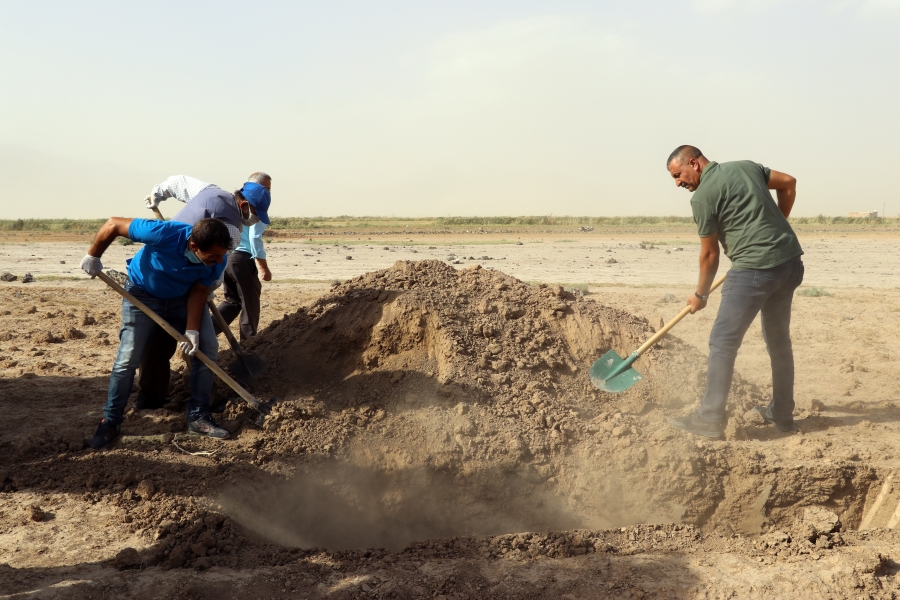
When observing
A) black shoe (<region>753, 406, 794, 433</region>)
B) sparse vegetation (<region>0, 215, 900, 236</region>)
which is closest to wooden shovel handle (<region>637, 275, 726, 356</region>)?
black shoe (<region>753, 406, 794, 433</region>)

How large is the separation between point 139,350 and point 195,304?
1.47 ft

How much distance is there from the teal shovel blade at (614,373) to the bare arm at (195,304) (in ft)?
9.05

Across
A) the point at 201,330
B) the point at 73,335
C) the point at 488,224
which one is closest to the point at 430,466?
Answer: the point at 201,330

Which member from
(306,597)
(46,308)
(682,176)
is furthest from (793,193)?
(46,308)

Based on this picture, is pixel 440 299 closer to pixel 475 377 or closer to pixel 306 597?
pixel 475 377

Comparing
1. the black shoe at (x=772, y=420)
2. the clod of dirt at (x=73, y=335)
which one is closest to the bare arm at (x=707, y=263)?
the black shoe at (x=772, y=420)

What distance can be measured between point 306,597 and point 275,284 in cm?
961

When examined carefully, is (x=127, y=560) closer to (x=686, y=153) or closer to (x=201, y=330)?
(x=201, y=330)

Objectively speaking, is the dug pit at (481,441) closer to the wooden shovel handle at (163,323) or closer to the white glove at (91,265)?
the wooden shovel handle at (163,323)

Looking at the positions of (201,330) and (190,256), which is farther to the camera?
(201,330)

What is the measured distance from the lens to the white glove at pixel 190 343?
13.4 ft

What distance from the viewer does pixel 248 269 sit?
18.9 feet

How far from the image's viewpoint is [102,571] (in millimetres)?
3051

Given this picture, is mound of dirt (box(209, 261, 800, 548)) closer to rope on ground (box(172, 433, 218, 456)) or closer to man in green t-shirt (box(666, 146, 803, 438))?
rope on ground (box(172, 433, 218, 456))
